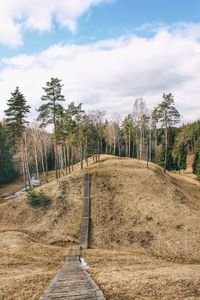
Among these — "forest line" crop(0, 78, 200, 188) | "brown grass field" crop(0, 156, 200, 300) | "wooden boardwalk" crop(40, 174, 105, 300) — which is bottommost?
"brown grass field" crop(0, 156, 200, 300)

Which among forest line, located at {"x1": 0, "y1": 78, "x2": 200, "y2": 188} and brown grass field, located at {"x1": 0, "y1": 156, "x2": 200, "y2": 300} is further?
forest line, located at {"x1": 0, "y1": 78, "x2": 200, "y2": 188}

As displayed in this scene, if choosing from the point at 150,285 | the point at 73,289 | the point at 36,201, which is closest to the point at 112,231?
the point at 36,201

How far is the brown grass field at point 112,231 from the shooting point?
2277 centimetres

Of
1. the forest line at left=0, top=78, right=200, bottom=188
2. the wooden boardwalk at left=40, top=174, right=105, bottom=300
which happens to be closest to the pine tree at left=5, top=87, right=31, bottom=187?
the forest line at left=0, top=78, right=200, bottom=188

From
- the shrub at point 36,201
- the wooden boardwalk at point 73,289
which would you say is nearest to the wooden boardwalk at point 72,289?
the wooden boardwalk at point 73,289

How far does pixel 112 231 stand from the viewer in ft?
129

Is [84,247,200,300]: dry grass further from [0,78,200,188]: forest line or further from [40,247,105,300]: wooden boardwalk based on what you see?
[0,78,200,188]: forest line

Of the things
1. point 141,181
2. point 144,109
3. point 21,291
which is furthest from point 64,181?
point 21,291

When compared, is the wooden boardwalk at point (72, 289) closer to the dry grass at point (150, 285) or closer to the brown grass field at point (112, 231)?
the dry grass at point (150, 285)

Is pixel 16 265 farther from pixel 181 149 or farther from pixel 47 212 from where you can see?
pixel 181 149

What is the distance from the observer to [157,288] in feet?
54.2

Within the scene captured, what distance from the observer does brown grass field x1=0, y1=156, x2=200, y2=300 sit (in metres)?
22.8

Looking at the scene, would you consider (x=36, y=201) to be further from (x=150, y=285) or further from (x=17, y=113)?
(x=150, y=285)

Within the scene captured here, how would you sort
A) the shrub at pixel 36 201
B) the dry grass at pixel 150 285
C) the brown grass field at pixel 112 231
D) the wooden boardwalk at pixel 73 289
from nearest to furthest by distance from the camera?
the wooden boardwalk at pixel 73 289 < the dry grass at pixel 150 285 < the brown grass field at pixel 112 231 < the shrub at pixel 36 201
